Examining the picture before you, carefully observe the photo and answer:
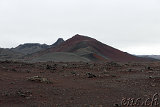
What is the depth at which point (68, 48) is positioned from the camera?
186 feet

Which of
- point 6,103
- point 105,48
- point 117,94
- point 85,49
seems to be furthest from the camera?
point 105,48

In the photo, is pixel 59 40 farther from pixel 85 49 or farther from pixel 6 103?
pixel 6 103

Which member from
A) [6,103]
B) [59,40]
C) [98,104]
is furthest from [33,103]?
[59,40]

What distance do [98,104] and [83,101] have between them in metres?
0.72

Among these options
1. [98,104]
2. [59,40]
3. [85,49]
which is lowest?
[98,104]

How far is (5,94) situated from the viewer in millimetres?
9570

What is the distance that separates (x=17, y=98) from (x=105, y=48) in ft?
158

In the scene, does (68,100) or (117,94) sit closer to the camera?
(68,100)

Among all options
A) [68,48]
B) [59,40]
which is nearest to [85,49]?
[68,48]

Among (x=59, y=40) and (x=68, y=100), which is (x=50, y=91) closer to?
(x=68, y=100)

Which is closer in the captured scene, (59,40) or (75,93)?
(75,93)

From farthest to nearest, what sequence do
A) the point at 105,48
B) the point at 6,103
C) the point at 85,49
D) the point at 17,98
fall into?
the point at 105,48
the point at 85,49
the point at 17,98
the point at 6,103

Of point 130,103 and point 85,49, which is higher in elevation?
point 85,49

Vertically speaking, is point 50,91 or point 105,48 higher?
point 105,48
